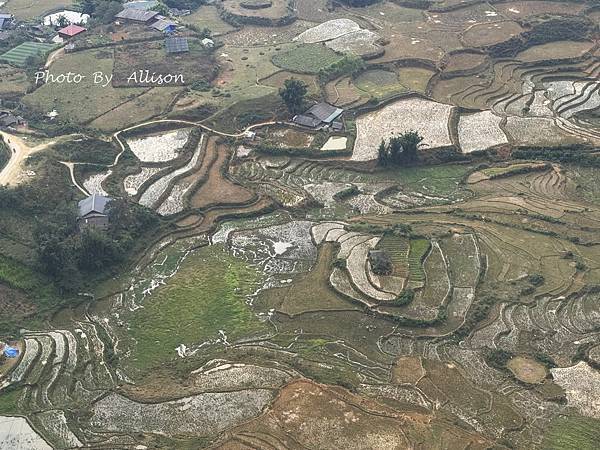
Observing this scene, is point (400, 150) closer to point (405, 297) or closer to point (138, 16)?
point (405, 297)

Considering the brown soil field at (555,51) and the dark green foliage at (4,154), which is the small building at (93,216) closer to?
the dark green foliage at (4,154)

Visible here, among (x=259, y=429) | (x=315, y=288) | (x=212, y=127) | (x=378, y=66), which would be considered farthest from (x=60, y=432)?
(x=378, y=66)

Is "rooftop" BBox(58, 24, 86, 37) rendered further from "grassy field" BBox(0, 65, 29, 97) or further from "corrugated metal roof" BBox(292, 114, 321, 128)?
"corrugated metal roof" BBox(292, 114, 321, 128)

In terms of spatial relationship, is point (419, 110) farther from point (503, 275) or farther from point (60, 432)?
point (60, 432)

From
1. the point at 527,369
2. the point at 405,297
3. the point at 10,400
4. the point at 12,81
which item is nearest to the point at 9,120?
the point at 12,81

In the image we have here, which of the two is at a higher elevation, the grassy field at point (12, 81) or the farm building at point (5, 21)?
the farm building at point (5, 21)

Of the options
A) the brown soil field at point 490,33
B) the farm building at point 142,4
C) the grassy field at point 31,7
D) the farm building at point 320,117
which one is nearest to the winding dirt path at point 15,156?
the farm building at point 320,117
